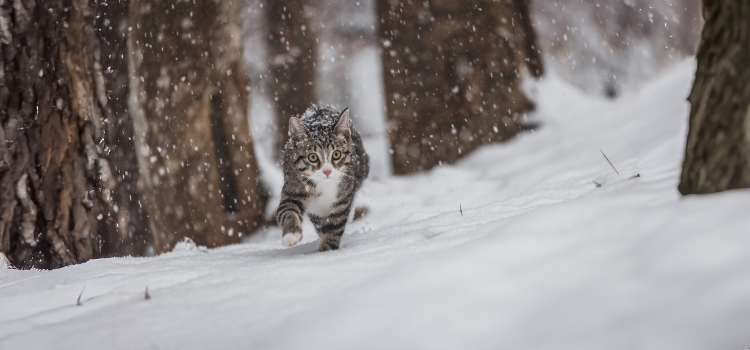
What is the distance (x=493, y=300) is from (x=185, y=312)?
33.3 inches

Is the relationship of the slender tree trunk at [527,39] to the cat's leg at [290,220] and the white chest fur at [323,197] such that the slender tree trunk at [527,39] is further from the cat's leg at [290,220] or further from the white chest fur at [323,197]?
the cat's leg at [290,220]

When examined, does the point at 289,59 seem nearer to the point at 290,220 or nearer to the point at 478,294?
the point at 290,220

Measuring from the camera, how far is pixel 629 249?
1.09 meters

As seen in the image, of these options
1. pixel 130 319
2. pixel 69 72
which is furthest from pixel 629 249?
pixel 69 72

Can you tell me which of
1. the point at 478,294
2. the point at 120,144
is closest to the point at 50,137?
the point at 120,144

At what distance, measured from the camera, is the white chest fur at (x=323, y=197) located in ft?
9.08

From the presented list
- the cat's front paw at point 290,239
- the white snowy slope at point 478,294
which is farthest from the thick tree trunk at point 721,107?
the cat's front paw at point 290,239

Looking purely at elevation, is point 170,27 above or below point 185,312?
above

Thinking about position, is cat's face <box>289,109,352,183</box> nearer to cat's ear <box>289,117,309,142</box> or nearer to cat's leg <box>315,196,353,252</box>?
cat's ear <box>289,117,309,142</box>

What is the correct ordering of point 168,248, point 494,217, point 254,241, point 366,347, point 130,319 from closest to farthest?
1. point 366,347
2. point 130,319
3. point 494,217
4. point 168,248
5. point 254,241

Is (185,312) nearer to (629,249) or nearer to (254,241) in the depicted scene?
(629,249)

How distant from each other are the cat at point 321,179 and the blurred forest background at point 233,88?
1473 millimetres

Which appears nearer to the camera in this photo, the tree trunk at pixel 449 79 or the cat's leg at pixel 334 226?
the cat's leg at pixel 334 226

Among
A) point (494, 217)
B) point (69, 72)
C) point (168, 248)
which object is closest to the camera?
point (494, 217)
